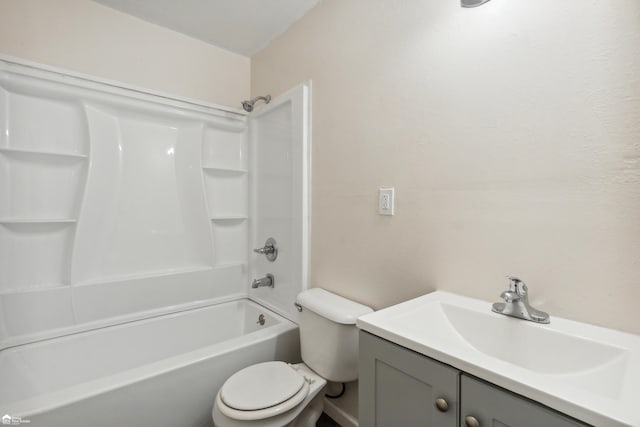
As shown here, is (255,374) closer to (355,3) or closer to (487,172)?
(487,172)

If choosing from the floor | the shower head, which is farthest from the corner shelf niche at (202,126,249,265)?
the floor

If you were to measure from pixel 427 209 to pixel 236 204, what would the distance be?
157 centimetres

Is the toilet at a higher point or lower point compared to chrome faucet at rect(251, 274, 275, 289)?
lower

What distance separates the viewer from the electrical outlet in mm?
1328

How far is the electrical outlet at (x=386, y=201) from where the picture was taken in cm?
133

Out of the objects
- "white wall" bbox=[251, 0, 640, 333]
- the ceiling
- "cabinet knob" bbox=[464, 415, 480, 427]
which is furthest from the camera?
the ceiling

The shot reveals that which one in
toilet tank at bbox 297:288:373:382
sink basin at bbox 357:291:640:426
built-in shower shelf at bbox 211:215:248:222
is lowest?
toilet tank at bbox 297:288:373:382

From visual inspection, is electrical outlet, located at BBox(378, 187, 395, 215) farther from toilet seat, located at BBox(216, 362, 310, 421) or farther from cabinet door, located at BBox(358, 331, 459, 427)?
toilet seat, located at BBox(216, 362, 310, 421)

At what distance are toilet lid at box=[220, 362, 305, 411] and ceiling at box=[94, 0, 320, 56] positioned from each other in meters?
1.97

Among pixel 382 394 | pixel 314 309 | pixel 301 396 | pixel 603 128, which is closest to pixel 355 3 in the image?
pixel 603 128

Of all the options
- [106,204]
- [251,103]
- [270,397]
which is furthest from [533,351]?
[106,204]

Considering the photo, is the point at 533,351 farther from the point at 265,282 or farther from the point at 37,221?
the point at 37,221

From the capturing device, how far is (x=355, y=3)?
148cm

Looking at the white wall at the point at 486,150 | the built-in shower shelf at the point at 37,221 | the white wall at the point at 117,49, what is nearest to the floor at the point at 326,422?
the white wall at the point at 486,150
